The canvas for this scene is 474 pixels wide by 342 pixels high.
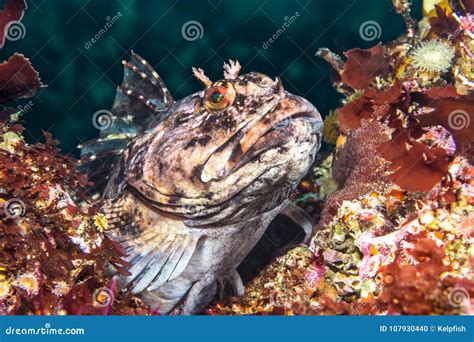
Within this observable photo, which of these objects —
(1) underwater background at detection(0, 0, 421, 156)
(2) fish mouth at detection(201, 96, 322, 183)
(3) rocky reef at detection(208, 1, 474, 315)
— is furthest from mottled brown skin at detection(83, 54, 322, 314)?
(1) underwater background at detection(0, 0, 421, 156)

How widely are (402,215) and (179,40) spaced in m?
7.70

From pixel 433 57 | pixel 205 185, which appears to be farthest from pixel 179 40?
pixel 205 185

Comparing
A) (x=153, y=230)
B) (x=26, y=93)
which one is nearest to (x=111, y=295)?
(x=153, y=230)

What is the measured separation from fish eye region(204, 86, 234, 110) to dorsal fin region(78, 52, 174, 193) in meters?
1.39

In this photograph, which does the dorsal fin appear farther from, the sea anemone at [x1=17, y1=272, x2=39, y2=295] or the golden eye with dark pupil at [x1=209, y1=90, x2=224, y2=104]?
the sea anemone at [x1=17, y1=272, x2=39, y2=295]

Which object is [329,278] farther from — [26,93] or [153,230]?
[26,93]

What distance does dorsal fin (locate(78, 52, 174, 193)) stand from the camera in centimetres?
497

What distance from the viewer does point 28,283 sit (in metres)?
2.93

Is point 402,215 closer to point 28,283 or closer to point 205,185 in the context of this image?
point 205,185

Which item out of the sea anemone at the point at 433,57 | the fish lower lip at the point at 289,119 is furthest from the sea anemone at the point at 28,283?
the sea anemone at the point at 433,57

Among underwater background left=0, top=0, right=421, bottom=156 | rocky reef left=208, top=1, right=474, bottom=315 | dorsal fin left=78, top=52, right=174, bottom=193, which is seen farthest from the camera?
underwater background left=0, top=0, right=421, bottom=156

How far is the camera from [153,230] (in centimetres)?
409

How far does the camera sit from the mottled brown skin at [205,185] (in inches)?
139

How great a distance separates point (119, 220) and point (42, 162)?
0.99 m
